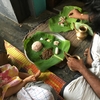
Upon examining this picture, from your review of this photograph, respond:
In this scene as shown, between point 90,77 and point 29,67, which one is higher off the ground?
point 90,77

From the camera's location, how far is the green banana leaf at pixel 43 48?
1209mm

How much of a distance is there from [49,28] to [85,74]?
0.73 meters

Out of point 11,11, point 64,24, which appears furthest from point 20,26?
point 64,24

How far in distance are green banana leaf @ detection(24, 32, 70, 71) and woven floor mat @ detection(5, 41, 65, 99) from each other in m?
0.06

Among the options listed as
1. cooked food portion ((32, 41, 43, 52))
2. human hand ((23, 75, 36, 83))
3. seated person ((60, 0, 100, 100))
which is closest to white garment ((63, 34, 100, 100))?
seated person ((60, 0, 100, 100))

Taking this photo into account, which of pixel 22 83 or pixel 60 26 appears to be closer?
pixel 22 83

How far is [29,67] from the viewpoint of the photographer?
1.25 meters

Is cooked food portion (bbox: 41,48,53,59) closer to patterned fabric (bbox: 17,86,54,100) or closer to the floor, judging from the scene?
the floor

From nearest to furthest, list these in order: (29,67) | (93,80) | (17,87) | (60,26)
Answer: (93,80)
(17,87)
(29,67)
(60,26)

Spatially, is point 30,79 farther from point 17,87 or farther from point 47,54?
point 47,54

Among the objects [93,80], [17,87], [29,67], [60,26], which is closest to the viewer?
[93,80]

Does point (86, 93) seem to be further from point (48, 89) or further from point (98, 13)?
point (98, 13)

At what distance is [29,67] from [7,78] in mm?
303

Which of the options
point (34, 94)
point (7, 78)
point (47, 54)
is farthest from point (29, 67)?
point (34, 94)
